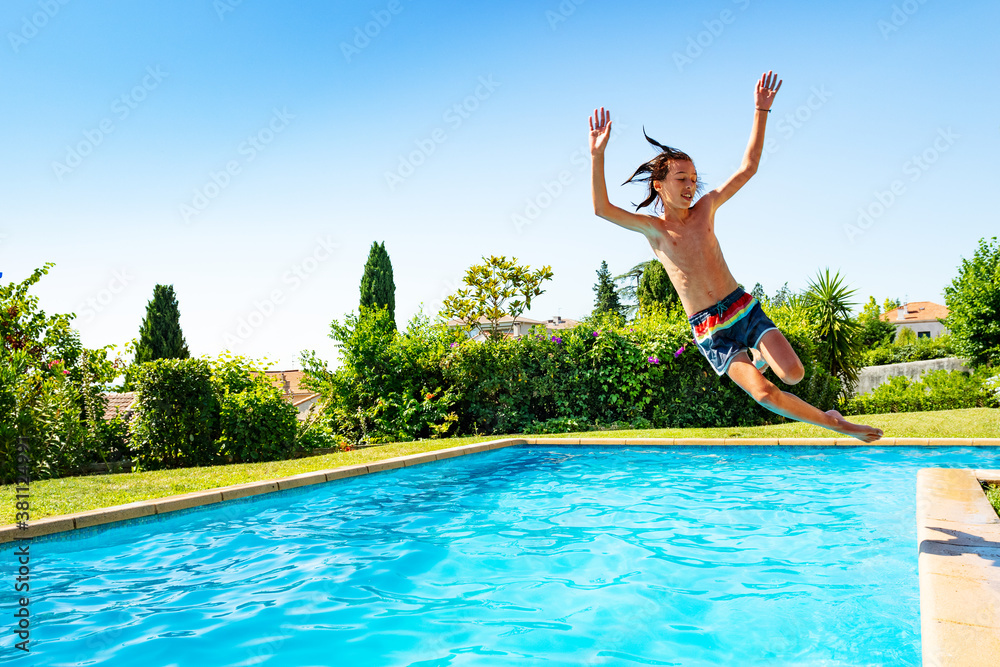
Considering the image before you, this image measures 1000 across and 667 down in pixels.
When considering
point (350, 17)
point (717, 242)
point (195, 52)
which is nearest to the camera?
point (717, 242)

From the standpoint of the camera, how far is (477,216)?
1194 centimetres

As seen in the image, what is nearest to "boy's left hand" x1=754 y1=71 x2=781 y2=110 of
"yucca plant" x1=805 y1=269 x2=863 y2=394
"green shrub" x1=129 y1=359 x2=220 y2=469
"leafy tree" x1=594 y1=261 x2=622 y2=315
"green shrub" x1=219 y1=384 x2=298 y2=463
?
"green shrub" x1=219 y1=384 x2=298 y2=463

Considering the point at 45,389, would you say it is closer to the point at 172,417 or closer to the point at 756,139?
the point at 172,417

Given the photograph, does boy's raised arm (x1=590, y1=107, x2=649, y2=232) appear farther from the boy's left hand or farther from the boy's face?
the boy's left hand

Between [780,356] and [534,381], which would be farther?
[534,381]

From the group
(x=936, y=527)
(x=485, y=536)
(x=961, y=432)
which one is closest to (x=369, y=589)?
(x=485, y=536)

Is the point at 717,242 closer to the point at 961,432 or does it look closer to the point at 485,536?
the point at 485,536

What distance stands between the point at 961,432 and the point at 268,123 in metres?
12.0

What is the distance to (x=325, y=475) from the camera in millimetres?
7875
